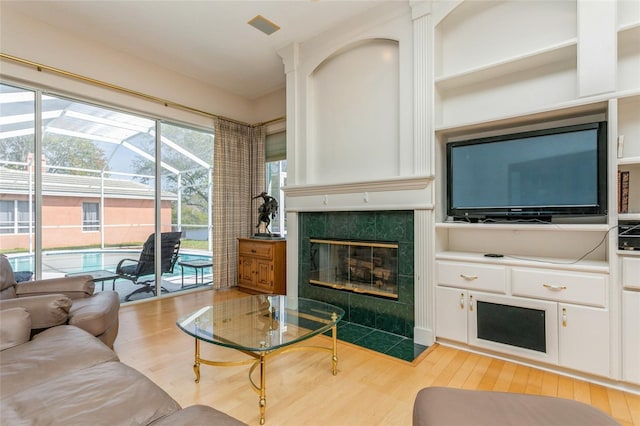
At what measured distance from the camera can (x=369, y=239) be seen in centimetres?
296

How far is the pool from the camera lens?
3.01 meters

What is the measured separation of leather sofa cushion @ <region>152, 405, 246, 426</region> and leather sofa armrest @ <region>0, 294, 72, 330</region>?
1.31m

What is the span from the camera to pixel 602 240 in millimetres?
2152

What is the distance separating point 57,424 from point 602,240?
3073mm

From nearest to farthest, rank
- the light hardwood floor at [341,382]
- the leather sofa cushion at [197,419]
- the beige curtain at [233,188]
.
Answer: the leather sofa cushion at [197,419]
the light hardwood floor at [341,382]
the beige curtain at [233,188]

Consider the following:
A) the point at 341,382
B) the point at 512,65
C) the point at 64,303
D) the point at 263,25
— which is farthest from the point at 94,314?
the point at 512,65

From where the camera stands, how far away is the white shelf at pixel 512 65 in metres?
2.14

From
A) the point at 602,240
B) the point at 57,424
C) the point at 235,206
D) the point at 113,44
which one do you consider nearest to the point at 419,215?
the point at 602,240

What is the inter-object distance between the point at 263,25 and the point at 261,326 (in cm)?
284

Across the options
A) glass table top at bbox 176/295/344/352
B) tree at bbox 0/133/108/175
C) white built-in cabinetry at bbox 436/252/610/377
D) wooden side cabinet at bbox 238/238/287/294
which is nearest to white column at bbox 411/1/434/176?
white built-in cabinetry at bbox 436/252/610/377

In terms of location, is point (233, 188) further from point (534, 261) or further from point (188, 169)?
point (534, 261)

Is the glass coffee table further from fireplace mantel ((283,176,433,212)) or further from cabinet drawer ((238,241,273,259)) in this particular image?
cabinet drawer ((238,241,273,259))

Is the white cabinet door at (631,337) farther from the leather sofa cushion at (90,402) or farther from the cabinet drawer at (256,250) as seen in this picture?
the cabinet drawer at (256,250)

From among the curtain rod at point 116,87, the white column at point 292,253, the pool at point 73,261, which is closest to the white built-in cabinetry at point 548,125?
the white column at point 292,253
